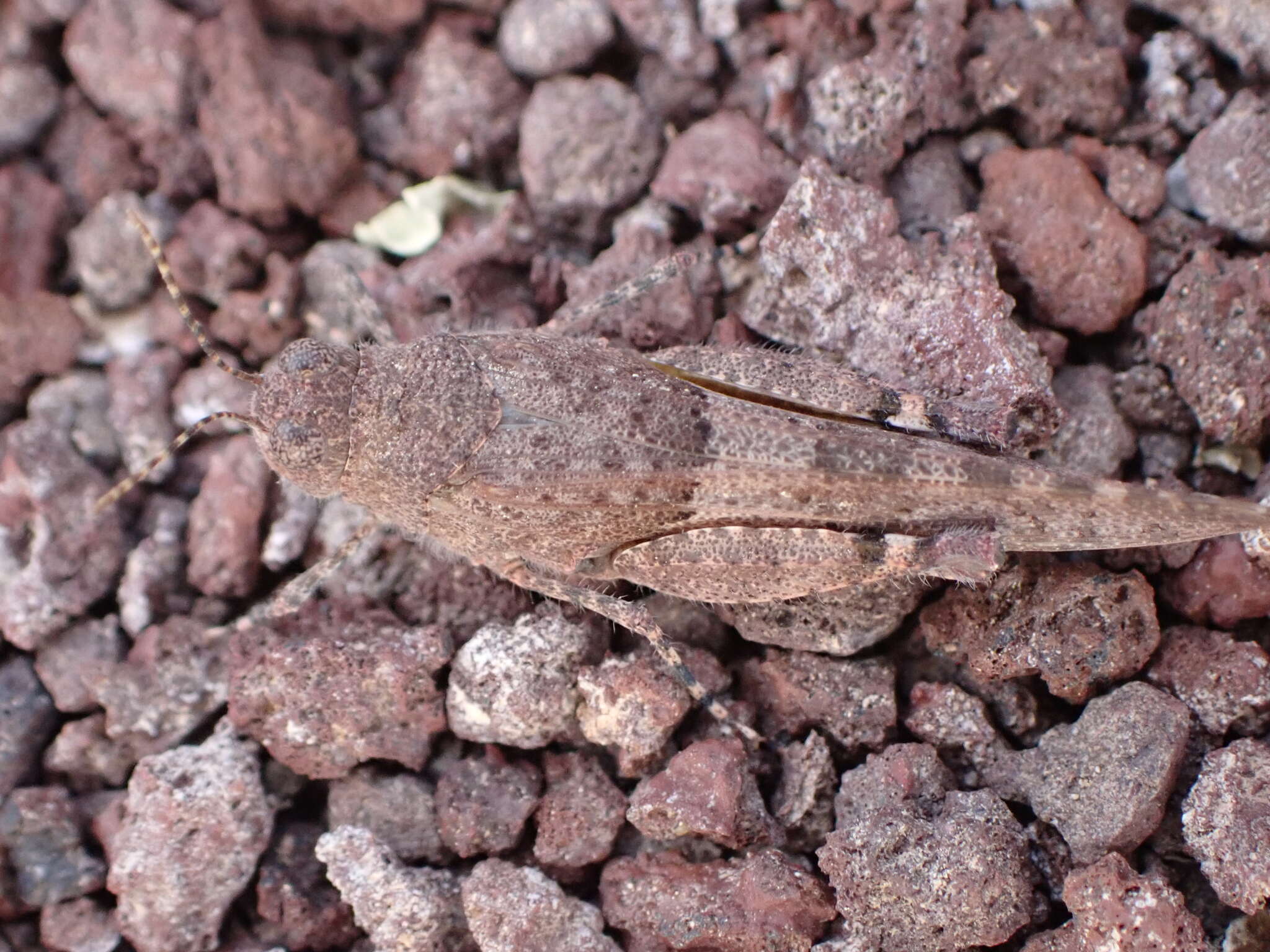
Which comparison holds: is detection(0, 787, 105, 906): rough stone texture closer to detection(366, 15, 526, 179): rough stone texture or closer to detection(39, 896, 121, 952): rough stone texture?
detection(39, 896, 121, 952): rough stone texture

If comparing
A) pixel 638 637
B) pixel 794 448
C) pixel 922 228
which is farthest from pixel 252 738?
pixel 922 228

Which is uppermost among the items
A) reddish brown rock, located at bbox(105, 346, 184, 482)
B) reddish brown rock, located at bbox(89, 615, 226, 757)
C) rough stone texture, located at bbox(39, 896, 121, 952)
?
reddish brown rock, located at bbox(105, 346, 184, 482)

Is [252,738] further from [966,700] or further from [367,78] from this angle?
[367,78]

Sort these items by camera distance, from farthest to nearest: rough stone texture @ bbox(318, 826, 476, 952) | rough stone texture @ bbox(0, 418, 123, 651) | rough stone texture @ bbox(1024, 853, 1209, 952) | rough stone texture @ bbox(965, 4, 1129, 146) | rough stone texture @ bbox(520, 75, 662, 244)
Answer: rough stone texture @ bbox(520, 75, 662, 244), rough stone texture @ bbox(0, 418, 123, 651), rough stone texture @ bbox(965, 4, 1129, 146), rough stone texture @ bbox(318, 826, 476, 952), rough stone texture @ bbox(1024, 853, 1209, 952)

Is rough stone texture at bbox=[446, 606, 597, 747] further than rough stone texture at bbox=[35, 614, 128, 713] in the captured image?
No

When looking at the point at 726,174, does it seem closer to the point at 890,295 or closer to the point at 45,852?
the point at 890,295

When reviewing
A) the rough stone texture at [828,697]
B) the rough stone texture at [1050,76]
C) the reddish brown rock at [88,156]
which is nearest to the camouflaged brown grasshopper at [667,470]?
the rough stone texture at [828,697]

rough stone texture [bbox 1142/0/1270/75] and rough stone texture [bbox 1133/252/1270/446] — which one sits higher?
rough stone texture [bbox 1142/0/1270/75]

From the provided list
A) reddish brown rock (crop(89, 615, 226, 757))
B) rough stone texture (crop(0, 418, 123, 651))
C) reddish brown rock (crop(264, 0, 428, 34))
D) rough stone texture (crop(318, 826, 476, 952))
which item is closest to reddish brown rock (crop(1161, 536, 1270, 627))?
rough stone texture (crop(318, 826, 476, 952))

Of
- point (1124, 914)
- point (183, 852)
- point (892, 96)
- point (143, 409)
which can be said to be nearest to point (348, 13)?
point (143, 409)
